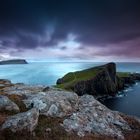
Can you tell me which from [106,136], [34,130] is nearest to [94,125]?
[106,136]

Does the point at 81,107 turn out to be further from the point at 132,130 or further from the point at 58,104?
the point at 132,130

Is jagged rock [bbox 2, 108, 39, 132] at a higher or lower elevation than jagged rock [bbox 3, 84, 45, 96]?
lower

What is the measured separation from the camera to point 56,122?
14.6 m

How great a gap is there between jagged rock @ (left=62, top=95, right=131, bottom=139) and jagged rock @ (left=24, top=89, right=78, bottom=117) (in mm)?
943

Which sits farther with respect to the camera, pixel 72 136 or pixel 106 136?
pixel 106 136

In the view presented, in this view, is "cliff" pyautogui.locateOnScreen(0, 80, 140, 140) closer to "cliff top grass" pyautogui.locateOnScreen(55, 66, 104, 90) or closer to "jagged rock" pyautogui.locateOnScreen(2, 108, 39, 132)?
"jagged rock" pyautogui.locateOnScreen(2, 108, 39, 132)

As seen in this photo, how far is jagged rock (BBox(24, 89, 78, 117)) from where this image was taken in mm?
16141

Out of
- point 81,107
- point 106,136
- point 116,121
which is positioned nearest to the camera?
point 106,136

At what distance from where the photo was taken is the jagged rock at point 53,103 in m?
16.1

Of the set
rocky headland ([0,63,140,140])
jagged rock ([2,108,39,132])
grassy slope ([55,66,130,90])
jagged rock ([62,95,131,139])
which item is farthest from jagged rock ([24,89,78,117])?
grassy slope ([55,66,130,90])

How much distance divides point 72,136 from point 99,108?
6.37 meters

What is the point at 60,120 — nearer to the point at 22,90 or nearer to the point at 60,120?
the point at 60,120

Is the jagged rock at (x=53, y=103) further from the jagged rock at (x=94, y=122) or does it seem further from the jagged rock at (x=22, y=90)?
the jagged rock at (x=22, y=90)

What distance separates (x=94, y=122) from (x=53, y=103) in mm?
4625
